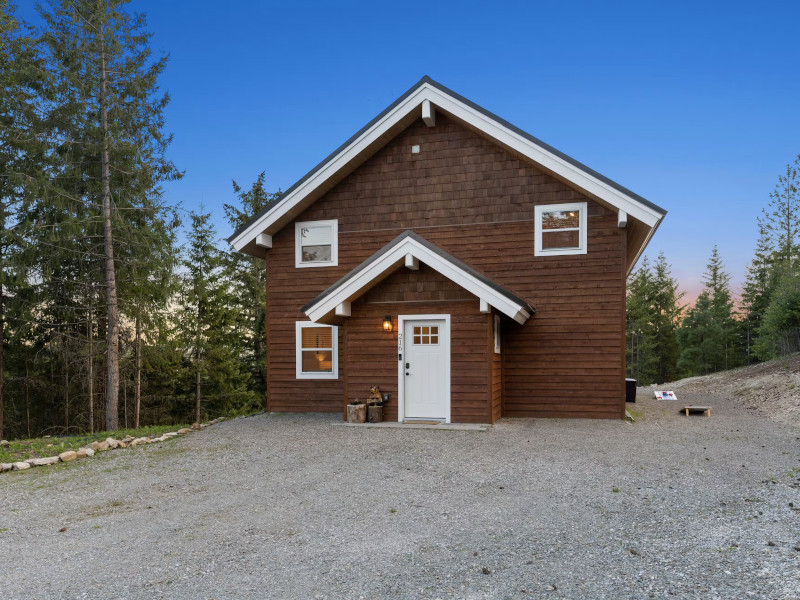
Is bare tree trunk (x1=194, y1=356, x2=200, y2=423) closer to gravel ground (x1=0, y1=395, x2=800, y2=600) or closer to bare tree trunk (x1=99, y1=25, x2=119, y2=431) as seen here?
bare tree trunk (x1=99, y1=25, x2=119, y2=431)

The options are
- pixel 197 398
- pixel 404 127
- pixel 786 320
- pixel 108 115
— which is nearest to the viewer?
pixel 404 127

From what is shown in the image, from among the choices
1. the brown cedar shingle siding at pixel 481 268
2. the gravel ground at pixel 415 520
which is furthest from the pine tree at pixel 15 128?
the gravel ground at pixel 415 520

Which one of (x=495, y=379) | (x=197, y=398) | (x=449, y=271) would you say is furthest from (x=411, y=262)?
(x=197, y=398)

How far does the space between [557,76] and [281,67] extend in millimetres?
10269

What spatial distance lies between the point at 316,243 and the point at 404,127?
11.7 ft

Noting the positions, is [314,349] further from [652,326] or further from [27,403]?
[652,326]

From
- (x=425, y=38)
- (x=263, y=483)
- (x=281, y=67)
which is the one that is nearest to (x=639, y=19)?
(x=425, y=38)

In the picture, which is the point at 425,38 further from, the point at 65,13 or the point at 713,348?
the point at 713,348

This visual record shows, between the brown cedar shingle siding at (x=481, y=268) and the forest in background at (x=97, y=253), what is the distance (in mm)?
5766

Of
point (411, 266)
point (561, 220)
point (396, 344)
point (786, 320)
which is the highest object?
point (561, 220)

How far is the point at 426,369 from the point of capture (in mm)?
11414

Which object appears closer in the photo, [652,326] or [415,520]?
[415,520]

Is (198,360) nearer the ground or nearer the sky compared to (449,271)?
nearer the ground

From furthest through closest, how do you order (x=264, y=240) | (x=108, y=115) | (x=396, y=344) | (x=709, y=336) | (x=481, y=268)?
1. (x=709, y=336)
2. (x=108, y=115)
3. (x=264, y=240)
4. (x=481, y=268)
5. (x=396, y=344)
